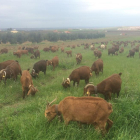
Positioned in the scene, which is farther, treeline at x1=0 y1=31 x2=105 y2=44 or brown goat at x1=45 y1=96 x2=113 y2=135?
treeline at x1=0 y1=31 x2=105 y2=44


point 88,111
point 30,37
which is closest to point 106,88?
point 88,111

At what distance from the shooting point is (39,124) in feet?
14.9

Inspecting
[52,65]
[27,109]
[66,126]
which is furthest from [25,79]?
[52,65]

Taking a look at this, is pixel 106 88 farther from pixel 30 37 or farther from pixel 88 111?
pixel 30 37

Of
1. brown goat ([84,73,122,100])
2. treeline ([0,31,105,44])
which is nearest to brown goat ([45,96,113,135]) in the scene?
brown goat ([84,73,122,100])

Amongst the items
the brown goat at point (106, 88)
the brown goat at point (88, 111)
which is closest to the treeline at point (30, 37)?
the brown goat at point (106, 88)

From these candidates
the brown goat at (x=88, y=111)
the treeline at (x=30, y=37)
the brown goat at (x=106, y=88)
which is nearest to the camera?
the brown goat at (x=88, y=111)

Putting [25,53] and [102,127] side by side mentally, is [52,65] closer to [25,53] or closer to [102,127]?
[25,53]

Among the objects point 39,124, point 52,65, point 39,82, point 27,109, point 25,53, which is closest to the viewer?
point 39,124

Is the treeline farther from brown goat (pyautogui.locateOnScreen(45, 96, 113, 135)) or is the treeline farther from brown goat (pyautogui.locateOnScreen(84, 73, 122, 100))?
brown goat (pyautogui.locateOnScreen(45, 96, 113, 135))

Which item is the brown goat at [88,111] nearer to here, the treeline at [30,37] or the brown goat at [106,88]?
the brown goat at [106,88]

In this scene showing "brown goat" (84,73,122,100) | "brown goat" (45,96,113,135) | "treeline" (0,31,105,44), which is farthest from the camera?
"treeline" (0,31,105,44)

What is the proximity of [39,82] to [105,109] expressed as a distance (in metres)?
7.36

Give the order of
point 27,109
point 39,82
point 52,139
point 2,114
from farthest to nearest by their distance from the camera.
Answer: point 39,82 < point 27,109 < point 2,114 < point 52,139
